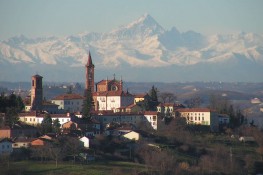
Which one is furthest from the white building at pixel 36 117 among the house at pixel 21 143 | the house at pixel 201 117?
the house at pixel 201 117

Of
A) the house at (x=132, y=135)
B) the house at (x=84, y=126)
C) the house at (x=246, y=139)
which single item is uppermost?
the house at (x=84, y=126)

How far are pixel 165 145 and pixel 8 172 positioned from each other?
13814mm

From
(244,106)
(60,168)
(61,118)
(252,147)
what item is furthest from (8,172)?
(244,106)

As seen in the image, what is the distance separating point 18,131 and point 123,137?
6336 millimetres

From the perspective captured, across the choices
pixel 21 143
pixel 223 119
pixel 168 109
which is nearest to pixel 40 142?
pixel 21 143

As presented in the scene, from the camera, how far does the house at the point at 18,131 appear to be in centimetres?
5428

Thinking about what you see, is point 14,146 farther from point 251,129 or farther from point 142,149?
point 251,129

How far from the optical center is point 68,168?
155 ft

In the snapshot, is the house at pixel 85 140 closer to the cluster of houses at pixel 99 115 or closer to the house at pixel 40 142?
the cluster of houses at pixel 99 115

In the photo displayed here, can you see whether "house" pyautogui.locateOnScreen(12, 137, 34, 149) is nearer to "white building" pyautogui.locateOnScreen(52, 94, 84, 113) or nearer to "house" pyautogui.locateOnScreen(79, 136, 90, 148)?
"house" pyautogui.locateOnScreen(79, 136, 90, 148)

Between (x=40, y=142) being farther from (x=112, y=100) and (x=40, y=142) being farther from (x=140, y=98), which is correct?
(x=140, y=98)

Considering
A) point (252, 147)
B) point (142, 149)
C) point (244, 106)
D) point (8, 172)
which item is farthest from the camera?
point (244, 106)

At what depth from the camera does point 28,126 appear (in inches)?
2208

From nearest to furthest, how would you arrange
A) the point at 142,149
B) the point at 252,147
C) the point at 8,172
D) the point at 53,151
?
the point at 8,172
the point at 53,151
the point at 142,149
the point at 252,147
